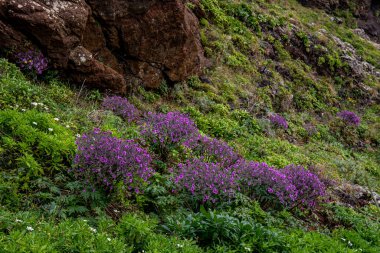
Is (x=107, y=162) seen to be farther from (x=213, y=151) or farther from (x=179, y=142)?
(x=213, y=151)

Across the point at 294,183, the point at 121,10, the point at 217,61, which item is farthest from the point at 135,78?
the point at 294,183

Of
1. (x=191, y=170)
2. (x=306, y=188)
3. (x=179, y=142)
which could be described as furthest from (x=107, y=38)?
(x=306, y=188)

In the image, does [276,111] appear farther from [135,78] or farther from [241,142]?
[135,78]

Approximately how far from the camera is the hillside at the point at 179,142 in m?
4.63

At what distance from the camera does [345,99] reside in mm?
18250

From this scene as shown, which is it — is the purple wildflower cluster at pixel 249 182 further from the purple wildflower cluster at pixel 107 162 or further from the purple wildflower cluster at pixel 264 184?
the purple wildflower cluster at pixel 107 162

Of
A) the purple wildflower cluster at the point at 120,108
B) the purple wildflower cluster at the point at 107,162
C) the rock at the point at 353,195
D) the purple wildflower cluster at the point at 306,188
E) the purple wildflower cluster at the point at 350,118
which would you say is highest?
the purple wildflower cluster at the point at 107,162

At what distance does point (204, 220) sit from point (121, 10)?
6.57m

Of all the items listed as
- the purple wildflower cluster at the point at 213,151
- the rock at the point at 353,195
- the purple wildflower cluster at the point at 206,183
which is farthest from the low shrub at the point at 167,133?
the rock at the point at 353,195

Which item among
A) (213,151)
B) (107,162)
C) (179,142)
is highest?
(107,162)

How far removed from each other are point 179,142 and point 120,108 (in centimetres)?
213

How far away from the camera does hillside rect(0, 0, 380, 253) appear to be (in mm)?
4629

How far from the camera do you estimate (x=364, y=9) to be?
2858 cm

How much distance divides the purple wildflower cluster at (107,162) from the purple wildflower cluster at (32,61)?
12.1 feet
